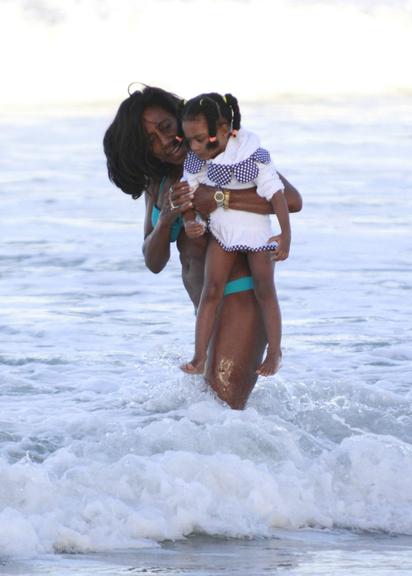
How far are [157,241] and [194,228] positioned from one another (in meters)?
0.23

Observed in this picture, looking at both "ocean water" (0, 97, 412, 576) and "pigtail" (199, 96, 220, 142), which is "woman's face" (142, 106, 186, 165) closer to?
"pigtail" (199, 96, 220, 142)

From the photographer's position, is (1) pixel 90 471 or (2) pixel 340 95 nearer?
(1) pixel 90 471

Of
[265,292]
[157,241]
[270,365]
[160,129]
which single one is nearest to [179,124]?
[160,129]

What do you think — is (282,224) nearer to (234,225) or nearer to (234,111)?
(234,225)

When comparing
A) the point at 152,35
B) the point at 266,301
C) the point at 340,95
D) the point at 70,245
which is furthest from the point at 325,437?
the point at 152,35

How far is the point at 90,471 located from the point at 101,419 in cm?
100

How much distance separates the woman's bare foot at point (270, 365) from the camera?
5.45m

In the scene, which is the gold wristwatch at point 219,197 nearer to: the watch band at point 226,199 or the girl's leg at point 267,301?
the watch band at point 226,199

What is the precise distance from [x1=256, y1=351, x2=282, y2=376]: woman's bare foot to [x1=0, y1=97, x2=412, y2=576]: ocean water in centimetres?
25

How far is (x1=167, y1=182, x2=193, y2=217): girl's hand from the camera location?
5.44 metres

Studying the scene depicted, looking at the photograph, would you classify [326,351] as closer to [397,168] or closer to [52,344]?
[52,344]

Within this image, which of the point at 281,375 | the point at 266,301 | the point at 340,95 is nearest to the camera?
the point at 266,301

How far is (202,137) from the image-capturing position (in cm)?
527

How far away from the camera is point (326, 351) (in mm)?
7590
